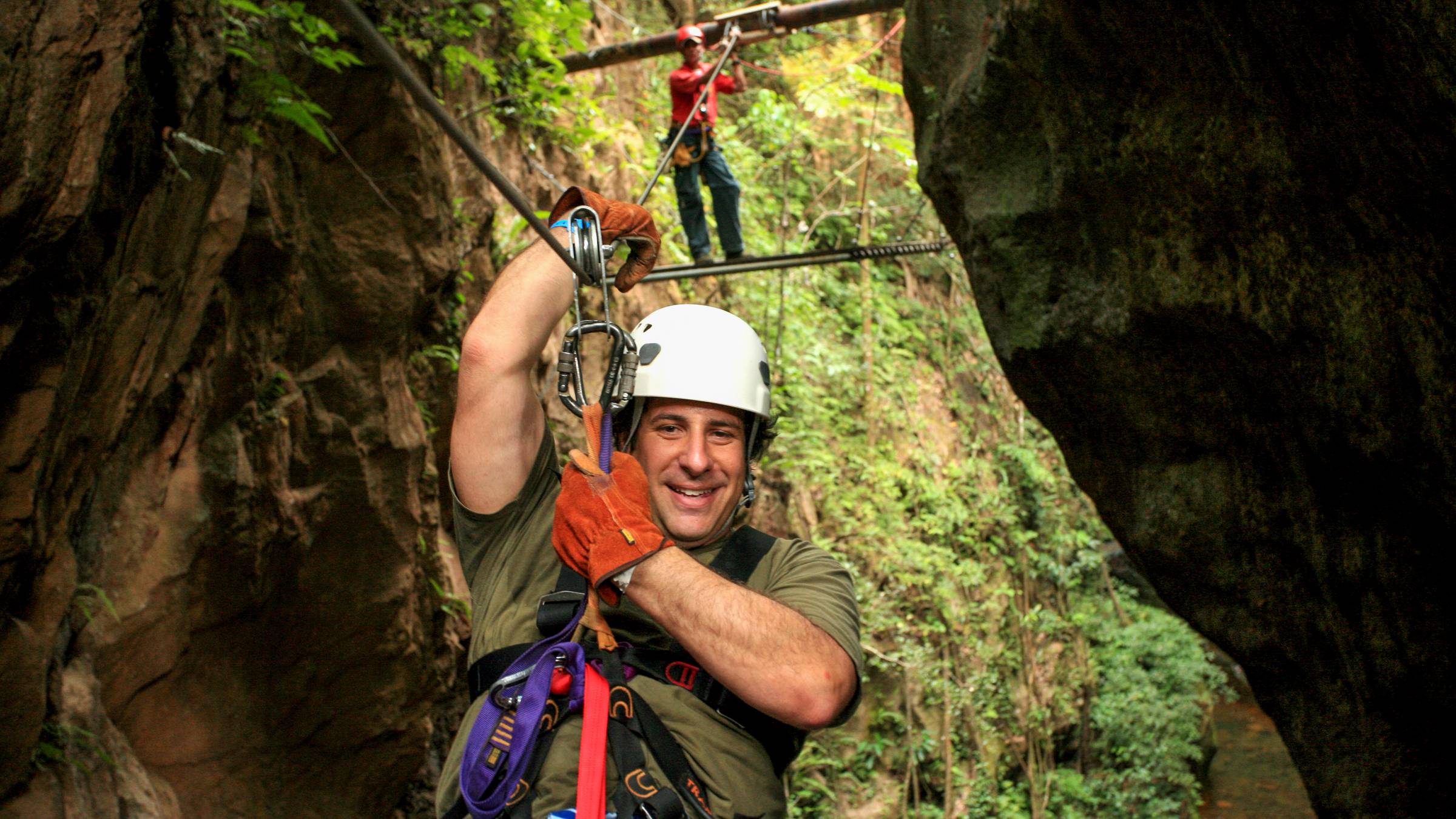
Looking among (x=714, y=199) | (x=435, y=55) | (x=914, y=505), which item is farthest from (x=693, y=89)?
(x=914, y=505)

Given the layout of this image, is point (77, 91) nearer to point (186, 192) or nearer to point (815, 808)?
point (186, 192)

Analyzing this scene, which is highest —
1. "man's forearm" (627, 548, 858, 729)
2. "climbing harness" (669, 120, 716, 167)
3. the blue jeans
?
"climbing harness" (669, 120, 716, 167)

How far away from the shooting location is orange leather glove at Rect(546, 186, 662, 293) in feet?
7.31

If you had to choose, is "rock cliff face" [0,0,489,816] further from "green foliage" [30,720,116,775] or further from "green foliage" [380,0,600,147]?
"green foliage" [380,0,600,147]

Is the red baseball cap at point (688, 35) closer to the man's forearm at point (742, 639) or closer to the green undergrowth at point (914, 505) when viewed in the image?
the green undergrowth at point (914, 505)

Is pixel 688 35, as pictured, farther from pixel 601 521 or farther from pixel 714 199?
pixel 601 521

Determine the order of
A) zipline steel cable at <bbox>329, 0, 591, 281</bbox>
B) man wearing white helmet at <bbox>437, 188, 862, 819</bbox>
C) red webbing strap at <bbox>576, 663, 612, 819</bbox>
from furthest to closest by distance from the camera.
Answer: man wearing white helmet at <bbox>437, 188, 862, 819</bbox>
red webbing strap at <bbox>576, 663, 612, 819</bbox>
zipline steel cable at <bbox>329, 0, 591, 281</bbox>

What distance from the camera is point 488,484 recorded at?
89.0 inches

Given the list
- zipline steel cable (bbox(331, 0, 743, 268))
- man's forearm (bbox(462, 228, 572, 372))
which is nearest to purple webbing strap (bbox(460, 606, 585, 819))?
man's forearm (bbox(462, 228, 572, 372))

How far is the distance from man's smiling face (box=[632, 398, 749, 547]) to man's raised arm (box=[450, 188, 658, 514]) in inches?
11.8

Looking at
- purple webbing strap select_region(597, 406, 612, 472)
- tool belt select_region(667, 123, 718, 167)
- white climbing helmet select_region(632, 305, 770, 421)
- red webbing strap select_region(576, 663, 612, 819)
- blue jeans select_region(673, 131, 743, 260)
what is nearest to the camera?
red webbing strap select_region(576, 663, 612, 819)

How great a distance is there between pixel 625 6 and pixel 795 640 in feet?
32.2

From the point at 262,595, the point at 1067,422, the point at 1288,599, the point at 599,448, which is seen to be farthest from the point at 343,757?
the point at 1288,599

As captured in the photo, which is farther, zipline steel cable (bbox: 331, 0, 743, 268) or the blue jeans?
the blue jeans
